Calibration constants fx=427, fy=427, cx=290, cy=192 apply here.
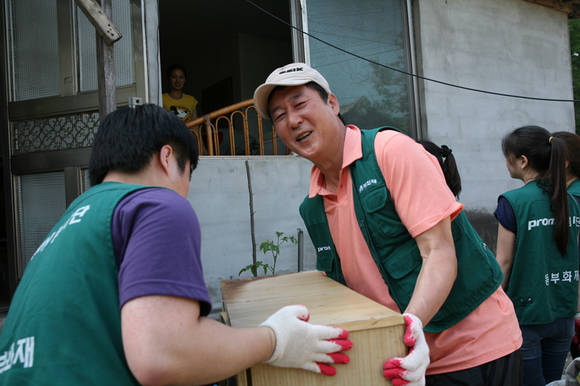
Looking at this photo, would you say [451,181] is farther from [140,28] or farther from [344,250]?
[140,28]

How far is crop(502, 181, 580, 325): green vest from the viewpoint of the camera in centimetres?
242

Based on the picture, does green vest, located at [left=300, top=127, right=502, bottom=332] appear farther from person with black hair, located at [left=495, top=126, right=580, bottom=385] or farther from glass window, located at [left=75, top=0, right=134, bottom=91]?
glass window, located at [left=75, top=0, right=134, bottom=91]

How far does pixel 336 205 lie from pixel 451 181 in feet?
5.19

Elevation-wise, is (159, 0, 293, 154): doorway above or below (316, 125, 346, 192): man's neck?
above

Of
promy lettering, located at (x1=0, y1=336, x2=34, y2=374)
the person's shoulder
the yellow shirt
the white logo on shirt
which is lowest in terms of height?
promy lettering, located at (x1=0, y1=336, x2=34, y2=374)

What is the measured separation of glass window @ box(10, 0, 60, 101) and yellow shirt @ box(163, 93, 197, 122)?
1460 mm

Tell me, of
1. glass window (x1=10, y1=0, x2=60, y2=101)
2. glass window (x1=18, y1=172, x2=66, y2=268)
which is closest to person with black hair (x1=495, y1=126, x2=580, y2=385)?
glass window (x1=18, y1=172, x2=66, y2=268)

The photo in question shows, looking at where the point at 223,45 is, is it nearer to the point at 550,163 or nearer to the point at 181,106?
the point at 181,106

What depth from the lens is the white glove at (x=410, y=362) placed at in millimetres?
1139

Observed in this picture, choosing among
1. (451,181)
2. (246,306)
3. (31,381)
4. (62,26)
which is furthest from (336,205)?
(62,26)

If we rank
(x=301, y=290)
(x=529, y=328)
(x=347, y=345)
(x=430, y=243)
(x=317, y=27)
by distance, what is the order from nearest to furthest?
1. (x=347, y=345)
2. (x=430, y=243)
3. (x=301, y=290)
4. (x=529, y=328)
5. (x=317, y=27)

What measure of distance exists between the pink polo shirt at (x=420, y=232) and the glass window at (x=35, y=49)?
13.9 ft

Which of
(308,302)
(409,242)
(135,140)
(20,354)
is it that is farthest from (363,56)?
(20,354)

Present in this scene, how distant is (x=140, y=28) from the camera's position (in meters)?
4.38
